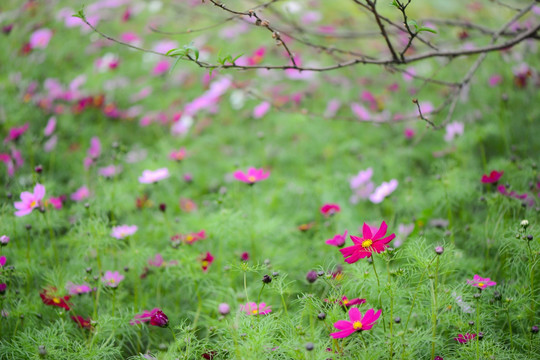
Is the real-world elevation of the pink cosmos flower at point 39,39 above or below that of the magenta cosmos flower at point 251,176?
below

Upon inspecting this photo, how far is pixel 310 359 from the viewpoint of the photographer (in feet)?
3.10

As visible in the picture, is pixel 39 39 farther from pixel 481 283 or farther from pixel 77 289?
pixel 481 283

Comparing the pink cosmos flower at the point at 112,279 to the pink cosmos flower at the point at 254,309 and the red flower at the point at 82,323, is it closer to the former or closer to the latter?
the red flower at the point at 82,323

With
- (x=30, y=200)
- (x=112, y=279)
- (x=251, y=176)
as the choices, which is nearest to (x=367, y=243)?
(x=251, y=176)

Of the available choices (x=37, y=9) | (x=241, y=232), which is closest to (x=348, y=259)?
(x=241, y=232)

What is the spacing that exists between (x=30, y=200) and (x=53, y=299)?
1.18 ft

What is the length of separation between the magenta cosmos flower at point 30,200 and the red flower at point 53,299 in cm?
28

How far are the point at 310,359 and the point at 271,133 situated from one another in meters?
2.12

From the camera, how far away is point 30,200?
1438 mm

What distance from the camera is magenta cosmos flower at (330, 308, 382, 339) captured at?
0.92m

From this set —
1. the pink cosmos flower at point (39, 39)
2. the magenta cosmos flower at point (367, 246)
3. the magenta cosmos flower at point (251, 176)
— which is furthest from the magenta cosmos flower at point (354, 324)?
the pink cosmos flower at point (39, 39)

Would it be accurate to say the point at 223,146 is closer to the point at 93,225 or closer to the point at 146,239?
the point at 146,239

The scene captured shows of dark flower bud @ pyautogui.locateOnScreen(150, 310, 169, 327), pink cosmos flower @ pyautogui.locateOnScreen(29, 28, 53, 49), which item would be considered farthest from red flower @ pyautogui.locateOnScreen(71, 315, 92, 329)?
pink cosmos flower @ pyautogui.locateOnScreen(29, 28, 53, 49)

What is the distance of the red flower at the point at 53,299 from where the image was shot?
1.28 meters
